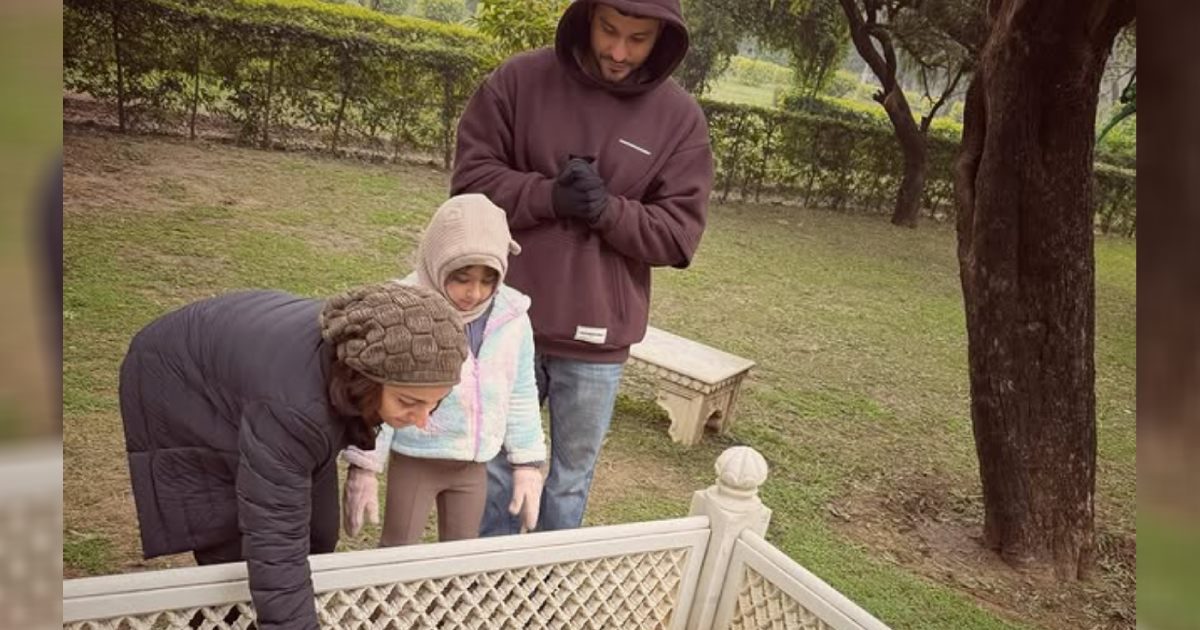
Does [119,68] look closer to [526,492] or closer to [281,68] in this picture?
[281,68]

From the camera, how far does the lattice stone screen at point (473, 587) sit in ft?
4.58

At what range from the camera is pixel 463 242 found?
166 centimetres

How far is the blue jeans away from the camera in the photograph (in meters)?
2.03

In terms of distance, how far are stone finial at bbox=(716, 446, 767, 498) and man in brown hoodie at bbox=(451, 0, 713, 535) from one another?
11.5 inches

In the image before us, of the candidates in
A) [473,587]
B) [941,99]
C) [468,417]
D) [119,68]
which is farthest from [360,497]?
[941,99]

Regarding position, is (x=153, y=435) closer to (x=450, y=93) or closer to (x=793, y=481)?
(x=793, y=481)

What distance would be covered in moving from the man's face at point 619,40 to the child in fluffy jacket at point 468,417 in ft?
1.27

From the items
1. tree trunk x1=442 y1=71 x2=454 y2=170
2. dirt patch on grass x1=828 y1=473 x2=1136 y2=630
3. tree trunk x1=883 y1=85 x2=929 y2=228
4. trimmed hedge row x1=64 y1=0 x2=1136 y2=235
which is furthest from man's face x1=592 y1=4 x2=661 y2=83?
tree trunk x1=883 y1=85 x2=929 y2=228

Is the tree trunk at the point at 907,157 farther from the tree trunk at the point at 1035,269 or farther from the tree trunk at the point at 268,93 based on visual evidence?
the tree trunk at the point at 1035,269

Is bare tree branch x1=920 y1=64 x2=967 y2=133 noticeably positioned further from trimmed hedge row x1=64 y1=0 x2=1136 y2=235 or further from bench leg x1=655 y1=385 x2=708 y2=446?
bench leg x1=655 y1=385 x2=708 y2=446

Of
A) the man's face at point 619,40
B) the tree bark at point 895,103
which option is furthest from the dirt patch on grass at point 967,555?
the tree bark at point 895,103

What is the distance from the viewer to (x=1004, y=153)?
10.3ft

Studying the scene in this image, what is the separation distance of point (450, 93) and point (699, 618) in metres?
6.59

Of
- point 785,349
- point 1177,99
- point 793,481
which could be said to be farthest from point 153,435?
point 785,349
